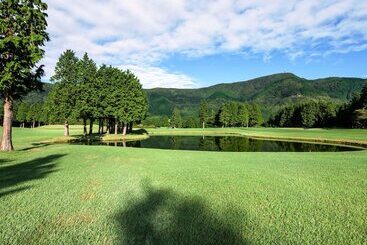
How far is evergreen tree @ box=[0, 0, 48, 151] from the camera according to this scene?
25.3 m

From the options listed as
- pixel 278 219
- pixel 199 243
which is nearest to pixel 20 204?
pixel 199 243

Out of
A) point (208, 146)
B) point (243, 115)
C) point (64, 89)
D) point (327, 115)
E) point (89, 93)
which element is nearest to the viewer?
point (208, 146)

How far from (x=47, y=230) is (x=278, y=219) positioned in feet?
19.8

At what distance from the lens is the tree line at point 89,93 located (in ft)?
185

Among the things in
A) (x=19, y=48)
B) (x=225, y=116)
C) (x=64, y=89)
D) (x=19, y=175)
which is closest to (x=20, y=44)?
(x=19, y=48)

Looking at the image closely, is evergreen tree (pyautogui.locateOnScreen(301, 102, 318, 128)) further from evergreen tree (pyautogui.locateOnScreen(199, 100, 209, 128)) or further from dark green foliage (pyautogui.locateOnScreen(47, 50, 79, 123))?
dark green foliage (pyautogui.locateOnScreen(47, 50, 79, 123))

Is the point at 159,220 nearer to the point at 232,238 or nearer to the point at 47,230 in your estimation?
the point at 232,238

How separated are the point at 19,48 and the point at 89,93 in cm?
3398

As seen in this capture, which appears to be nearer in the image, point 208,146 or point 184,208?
point 184,208

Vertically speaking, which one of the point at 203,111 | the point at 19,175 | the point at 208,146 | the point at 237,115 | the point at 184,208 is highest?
the point at 203,111

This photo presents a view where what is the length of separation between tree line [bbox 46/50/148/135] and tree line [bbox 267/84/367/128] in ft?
237

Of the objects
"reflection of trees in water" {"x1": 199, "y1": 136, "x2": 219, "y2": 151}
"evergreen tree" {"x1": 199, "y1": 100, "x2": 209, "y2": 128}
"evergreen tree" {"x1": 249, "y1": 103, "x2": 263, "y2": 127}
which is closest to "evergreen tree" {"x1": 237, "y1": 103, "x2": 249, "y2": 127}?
"evergreen tree" {"x1": 249, "y1": 103, "x2": 263, "y2": 127}

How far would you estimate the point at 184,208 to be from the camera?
9.23 meters

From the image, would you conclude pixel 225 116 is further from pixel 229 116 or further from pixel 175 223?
pixel 175 223
